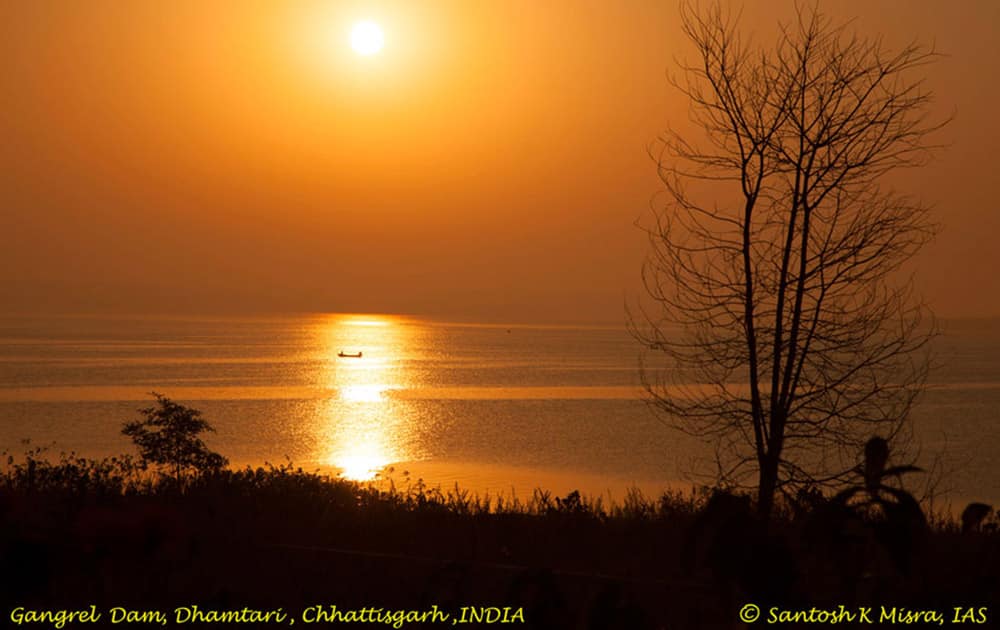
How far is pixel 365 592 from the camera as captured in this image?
6.41m

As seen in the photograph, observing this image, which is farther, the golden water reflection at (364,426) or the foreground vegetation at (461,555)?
the golden water reflection at (364,426)

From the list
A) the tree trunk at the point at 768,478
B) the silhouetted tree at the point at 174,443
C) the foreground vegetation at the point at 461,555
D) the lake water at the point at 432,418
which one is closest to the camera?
the foreground vegetation at the point at 461,555

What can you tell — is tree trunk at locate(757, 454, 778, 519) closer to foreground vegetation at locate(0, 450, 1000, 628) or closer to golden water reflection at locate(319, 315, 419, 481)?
foreground vegetation at locate(0, 450, 1000, 628)

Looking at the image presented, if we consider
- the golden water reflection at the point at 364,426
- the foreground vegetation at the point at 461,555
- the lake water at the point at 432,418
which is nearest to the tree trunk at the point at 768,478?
the foreground vegetation at the point at 461,555

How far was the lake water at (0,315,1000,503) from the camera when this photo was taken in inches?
2206

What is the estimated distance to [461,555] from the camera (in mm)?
8258

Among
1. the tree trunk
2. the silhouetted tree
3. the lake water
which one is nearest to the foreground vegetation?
the tree trunk

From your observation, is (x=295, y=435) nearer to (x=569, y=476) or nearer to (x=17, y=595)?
(x=569, y=476)

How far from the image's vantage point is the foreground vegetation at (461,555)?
10.3ft

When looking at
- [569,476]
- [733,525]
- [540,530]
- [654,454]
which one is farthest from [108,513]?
[654,454]

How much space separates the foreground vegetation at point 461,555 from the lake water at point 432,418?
1290 cm

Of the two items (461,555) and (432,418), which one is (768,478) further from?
(432,418)

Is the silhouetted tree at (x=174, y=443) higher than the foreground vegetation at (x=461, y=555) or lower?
higher

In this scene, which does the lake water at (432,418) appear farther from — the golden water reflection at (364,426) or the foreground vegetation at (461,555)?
the foreground vegetation at (461,555)
